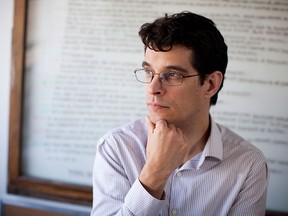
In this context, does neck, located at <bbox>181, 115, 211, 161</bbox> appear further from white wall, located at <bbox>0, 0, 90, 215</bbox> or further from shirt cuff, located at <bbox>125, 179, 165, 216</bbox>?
white wall, located at <bbox>0, 0, 90, 215</bbox>

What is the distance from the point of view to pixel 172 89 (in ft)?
3.67

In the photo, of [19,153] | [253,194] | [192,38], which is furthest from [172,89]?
[19,153]

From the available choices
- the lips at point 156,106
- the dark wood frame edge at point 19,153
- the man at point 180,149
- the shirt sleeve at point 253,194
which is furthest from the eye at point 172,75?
the dark wood frame edge at point 19,153

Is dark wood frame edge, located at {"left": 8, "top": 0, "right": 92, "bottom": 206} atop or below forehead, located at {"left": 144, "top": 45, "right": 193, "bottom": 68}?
below

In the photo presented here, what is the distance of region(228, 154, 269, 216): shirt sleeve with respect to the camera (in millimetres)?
1170

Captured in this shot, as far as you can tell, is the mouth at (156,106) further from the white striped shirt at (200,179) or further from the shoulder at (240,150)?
the shoulder at (240,150)

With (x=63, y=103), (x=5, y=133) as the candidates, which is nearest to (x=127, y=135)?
(x=63, y=103)

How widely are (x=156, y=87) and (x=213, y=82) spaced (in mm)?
260

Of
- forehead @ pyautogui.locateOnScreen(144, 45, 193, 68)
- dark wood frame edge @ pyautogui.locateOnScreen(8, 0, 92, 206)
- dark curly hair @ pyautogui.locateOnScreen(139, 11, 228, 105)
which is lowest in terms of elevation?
dark wood frame edge @ pyautogui.locateOnScreen(8, 0, 92, 206)

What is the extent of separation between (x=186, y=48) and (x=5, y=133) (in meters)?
1.22

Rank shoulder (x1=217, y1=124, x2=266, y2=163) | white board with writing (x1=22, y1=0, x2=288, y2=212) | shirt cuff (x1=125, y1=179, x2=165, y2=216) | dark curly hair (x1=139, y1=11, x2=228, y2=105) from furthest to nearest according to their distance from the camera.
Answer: white board with writing (x1=22, y1=0, x2=288, y2=212)
shoulder (x1=217, y1=124, x2=266, y2=163)
dark curly hair (x1=139, y1=11, x2=228, y2=105)
shirt cuff (x1=125, y1=179, x2=165, y2=216)

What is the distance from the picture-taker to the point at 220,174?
1.20 m

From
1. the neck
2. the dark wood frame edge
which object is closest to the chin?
the neck

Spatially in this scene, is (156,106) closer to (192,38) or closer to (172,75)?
(172,75)
